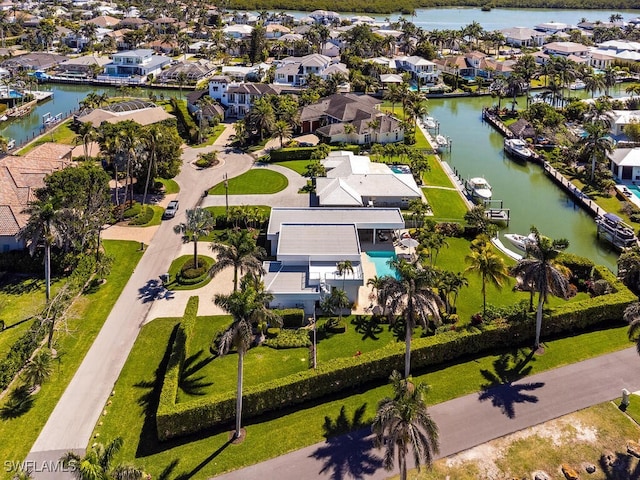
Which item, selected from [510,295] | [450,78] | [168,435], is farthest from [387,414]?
[450,78]

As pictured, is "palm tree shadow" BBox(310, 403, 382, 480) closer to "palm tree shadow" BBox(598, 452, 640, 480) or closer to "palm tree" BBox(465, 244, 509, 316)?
"palm tree shadow" BBox(598, 452, 640, 480)

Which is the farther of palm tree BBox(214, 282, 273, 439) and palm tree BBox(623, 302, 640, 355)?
palm tree BBox(623, 302, 640, 355)

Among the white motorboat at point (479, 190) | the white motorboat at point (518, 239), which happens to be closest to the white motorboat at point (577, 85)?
the white motorboat at point (479, 190)

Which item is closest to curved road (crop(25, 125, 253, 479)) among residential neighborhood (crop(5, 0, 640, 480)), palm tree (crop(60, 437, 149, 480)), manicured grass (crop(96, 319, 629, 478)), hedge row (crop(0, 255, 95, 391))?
residential neighborhood (crop(5, 0, 640, 480))

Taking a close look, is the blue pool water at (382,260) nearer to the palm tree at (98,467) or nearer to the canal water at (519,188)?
the canal water at (519,188)

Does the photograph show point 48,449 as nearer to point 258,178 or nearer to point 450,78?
point 258,178

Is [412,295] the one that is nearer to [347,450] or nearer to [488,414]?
[488,414]
